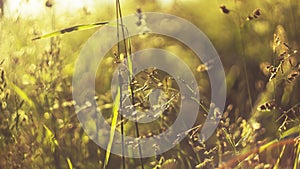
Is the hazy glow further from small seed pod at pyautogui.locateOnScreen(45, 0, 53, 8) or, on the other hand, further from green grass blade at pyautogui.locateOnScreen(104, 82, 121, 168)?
green grass blade at pyautogui.locateOnScreen(104, 82, 121, 168)

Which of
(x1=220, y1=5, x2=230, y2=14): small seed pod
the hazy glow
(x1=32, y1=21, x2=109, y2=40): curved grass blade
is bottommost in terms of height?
(x1=32, y1=21, x2=109, y2=40): curved grass blade

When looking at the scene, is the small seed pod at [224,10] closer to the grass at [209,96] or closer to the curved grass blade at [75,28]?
the grass at [209,96]

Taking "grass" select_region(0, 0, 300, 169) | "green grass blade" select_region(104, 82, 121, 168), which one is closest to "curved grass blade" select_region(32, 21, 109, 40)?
"grass" select_region(0, 0, 300, 169)

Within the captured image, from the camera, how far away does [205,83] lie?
3.87ft

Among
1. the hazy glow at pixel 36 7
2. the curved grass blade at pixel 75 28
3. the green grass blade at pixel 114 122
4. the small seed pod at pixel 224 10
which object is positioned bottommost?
the green grass blade at pixel 114 122

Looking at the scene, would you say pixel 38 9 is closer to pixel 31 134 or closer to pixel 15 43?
pixel 15 43

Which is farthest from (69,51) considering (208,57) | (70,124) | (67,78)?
(208,57)

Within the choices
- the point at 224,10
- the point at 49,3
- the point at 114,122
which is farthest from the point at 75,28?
the point at 224,10

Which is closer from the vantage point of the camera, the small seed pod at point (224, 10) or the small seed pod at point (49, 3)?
the small seed pod at point (224, 10)

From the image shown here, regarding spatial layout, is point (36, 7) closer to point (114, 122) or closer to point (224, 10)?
point (114, 122)

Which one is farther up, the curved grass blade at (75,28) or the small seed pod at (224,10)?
the small seed pod at (224,10)

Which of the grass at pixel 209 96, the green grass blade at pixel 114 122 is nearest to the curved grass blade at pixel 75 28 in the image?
the grass at pixel 209 96

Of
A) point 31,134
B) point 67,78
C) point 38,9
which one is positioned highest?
point 38,9

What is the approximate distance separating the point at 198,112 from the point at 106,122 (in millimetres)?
200
